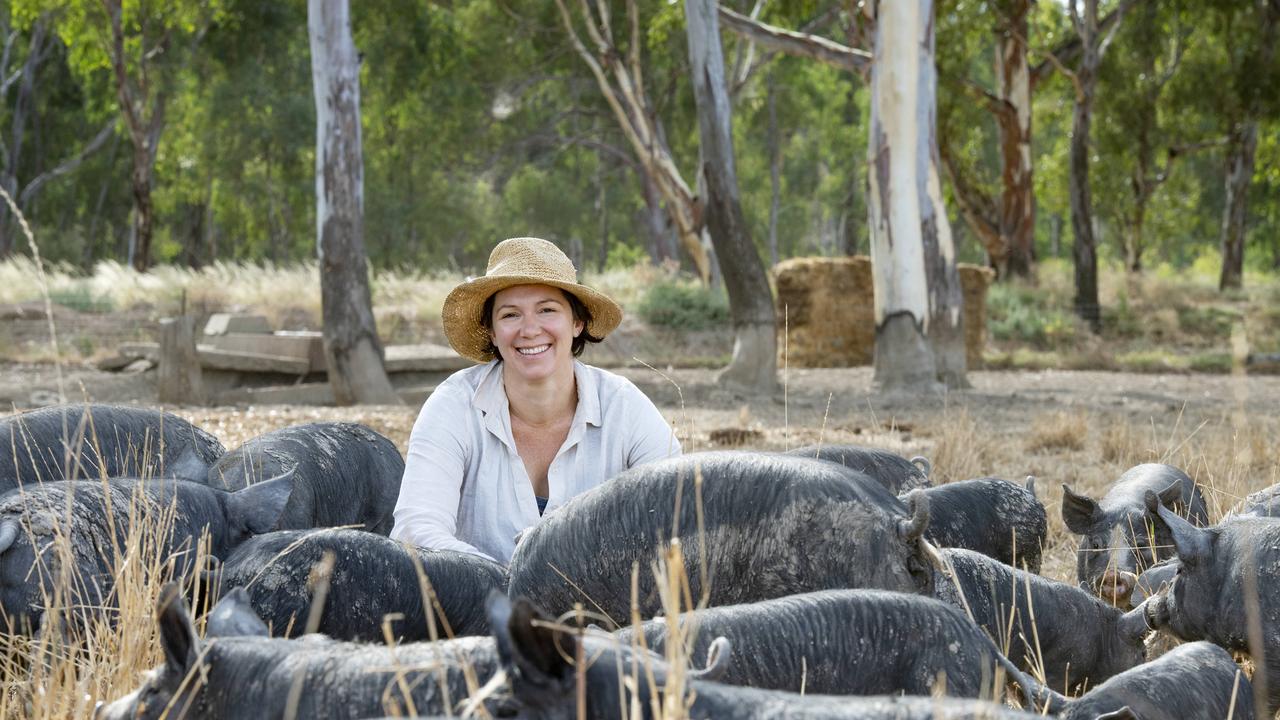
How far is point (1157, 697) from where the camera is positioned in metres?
2.85

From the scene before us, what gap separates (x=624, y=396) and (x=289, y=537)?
1.41m

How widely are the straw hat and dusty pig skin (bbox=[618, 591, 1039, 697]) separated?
1932mm

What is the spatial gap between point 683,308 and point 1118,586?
17.9 m

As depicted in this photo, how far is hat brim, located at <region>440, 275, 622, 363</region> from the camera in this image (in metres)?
4.54

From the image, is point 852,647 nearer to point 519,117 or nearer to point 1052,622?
point 1052,622

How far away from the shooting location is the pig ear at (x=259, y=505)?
4.07 m

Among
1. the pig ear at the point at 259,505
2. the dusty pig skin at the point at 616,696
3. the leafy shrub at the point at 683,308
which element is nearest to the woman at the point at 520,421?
the pig ear at the point at 259,505

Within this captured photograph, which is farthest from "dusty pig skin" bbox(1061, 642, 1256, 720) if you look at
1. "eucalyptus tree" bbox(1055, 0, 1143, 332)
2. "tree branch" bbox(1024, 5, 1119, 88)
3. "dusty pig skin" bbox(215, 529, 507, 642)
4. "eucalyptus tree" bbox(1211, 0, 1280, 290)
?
"eucalyptus tree" bbox(1211, 0, 1280, 290)

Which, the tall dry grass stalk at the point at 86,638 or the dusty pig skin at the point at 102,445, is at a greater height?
the dusty pig skin at the point at 102,445

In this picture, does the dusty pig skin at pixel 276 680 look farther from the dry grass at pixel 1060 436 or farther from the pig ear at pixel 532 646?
the dry grass at pixel 1060 436

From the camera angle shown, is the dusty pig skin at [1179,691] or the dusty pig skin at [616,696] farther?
the dusty pig skin at [1179,691]

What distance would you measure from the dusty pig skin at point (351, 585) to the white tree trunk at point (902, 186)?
10.1m

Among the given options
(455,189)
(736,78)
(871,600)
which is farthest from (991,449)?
(455,189)

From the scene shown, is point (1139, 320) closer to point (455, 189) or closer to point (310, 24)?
point (310, 24)
